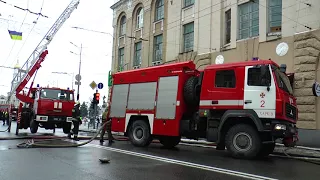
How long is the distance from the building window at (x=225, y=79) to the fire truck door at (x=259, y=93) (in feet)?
1.43

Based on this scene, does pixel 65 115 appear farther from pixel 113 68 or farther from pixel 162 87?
pixel 113 68

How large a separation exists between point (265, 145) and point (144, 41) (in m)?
19.7

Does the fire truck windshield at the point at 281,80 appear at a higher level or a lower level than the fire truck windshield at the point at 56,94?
higher

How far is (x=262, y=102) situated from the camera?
955cm

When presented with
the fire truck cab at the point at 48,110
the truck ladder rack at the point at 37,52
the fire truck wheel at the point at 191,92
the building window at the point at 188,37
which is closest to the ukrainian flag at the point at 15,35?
the truck ladder rack at the point at 37,52

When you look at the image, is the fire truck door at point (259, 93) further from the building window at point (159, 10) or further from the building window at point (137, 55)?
the building window at point (137, 55)

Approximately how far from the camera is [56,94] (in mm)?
19016

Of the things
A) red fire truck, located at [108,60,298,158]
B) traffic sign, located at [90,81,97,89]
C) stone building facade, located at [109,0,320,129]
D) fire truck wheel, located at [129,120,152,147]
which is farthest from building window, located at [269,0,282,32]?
traffic sign, located at [90,81,97,89]

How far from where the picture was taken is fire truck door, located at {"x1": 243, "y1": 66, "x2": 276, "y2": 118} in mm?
9438

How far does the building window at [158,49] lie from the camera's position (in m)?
26.6

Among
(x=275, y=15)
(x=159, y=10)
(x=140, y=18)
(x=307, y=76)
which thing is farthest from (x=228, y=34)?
(x=140, y=18)

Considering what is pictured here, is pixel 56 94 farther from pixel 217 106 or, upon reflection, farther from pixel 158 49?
pixel 217 106

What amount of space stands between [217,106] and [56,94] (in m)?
11.6

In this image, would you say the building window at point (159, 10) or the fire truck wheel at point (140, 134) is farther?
the building window at point (159, 10)
